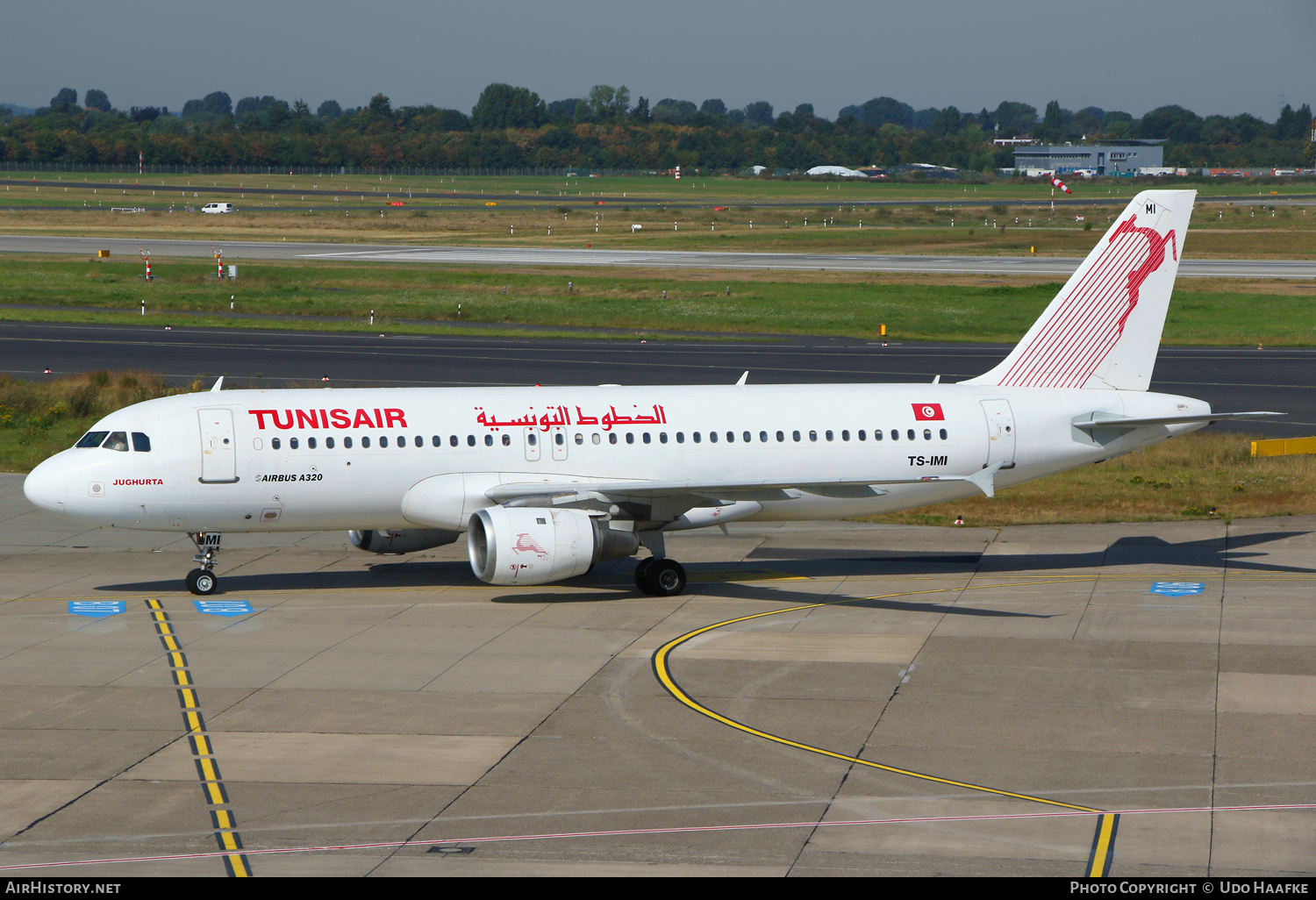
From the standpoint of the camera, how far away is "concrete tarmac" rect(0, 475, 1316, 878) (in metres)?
16.4

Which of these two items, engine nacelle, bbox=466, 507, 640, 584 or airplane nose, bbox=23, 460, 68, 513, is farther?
airplane nose, bbox=23, 460, 68, 513

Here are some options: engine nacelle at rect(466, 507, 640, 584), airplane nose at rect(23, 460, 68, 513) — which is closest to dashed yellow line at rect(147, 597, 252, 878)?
airplane nose at rect(23, 460, 68, 513)

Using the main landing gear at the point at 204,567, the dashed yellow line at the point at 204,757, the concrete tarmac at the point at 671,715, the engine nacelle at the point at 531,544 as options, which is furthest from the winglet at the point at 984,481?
the main landing gear at the point at 204,567

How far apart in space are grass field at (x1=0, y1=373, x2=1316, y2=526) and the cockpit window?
1791 centimetres

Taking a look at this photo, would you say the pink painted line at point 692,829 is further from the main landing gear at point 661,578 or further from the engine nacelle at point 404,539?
the engine nacelle at point 404,539

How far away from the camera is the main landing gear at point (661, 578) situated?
98.2ft

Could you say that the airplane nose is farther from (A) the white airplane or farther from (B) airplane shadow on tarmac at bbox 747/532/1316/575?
(B) airplane shadow on tarmac at bbox 747/532/1316/575

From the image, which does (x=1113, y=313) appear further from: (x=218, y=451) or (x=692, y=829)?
(x=218, y=451)

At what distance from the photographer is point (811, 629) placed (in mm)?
26938

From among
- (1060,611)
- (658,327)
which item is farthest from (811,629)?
(658,327)

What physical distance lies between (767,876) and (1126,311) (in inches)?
861

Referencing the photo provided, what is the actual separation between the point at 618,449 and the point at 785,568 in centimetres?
579

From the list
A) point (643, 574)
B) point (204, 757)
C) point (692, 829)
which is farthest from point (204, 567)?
point (692, 829)

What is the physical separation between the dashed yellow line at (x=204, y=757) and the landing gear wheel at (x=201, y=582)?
1.67 metres
